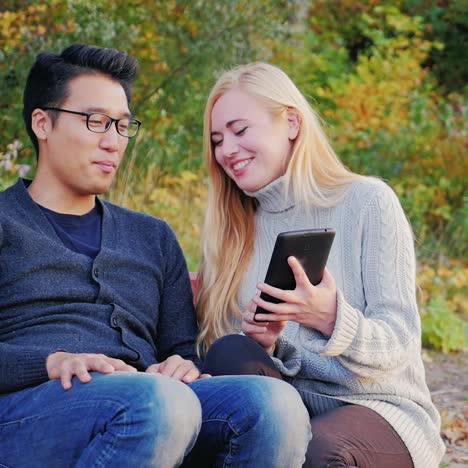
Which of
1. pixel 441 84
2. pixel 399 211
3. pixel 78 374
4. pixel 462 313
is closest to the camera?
pixel 78 374

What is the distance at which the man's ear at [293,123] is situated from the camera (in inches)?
145

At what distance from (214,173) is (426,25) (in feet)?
25.1

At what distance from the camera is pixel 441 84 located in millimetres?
11555

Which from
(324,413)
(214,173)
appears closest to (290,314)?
(324,413)

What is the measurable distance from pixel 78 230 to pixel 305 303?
94 cm

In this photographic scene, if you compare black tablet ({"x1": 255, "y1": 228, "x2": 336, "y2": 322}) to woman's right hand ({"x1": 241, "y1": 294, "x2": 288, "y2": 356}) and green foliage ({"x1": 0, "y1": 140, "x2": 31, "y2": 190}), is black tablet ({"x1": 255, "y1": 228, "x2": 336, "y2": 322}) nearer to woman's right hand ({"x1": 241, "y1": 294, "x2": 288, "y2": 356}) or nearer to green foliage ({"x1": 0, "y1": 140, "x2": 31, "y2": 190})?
woman's right hand ({"x1": 241, "y1": 294, "x2": 288, "y2": 356})

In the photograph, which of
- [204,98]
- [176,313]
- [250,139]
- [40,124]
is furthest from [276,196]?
[204,98]

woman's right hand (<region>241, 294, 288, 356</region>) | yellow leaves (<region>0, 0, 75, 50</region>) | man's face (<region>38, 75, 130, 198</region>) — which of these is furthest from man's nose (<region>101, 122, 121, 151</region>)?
yellow leaves (<region>0, 0, 75, 50</region>)

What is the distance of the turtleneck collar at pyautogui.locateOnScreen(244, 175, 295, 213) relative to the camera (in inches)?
142

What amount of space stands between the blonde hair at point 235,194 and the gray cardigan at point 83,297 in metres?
0.13

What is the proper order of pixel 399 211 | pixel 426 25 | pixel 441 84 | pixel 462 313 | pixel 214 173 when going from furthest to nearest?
pixel 441 84 < pixel 426 25 < pixel 462 313 < pixel 214 173 < pixel 399 211

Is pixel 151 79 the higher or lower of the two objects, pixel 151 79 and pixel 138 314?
the higher

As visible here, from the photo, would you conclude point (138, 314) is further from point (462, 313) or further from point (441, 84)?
point (441, 84)

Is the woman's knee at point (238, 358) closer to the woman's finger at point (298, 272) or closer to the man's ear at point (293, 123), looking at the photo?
the woman's finger at point (298, 272)
